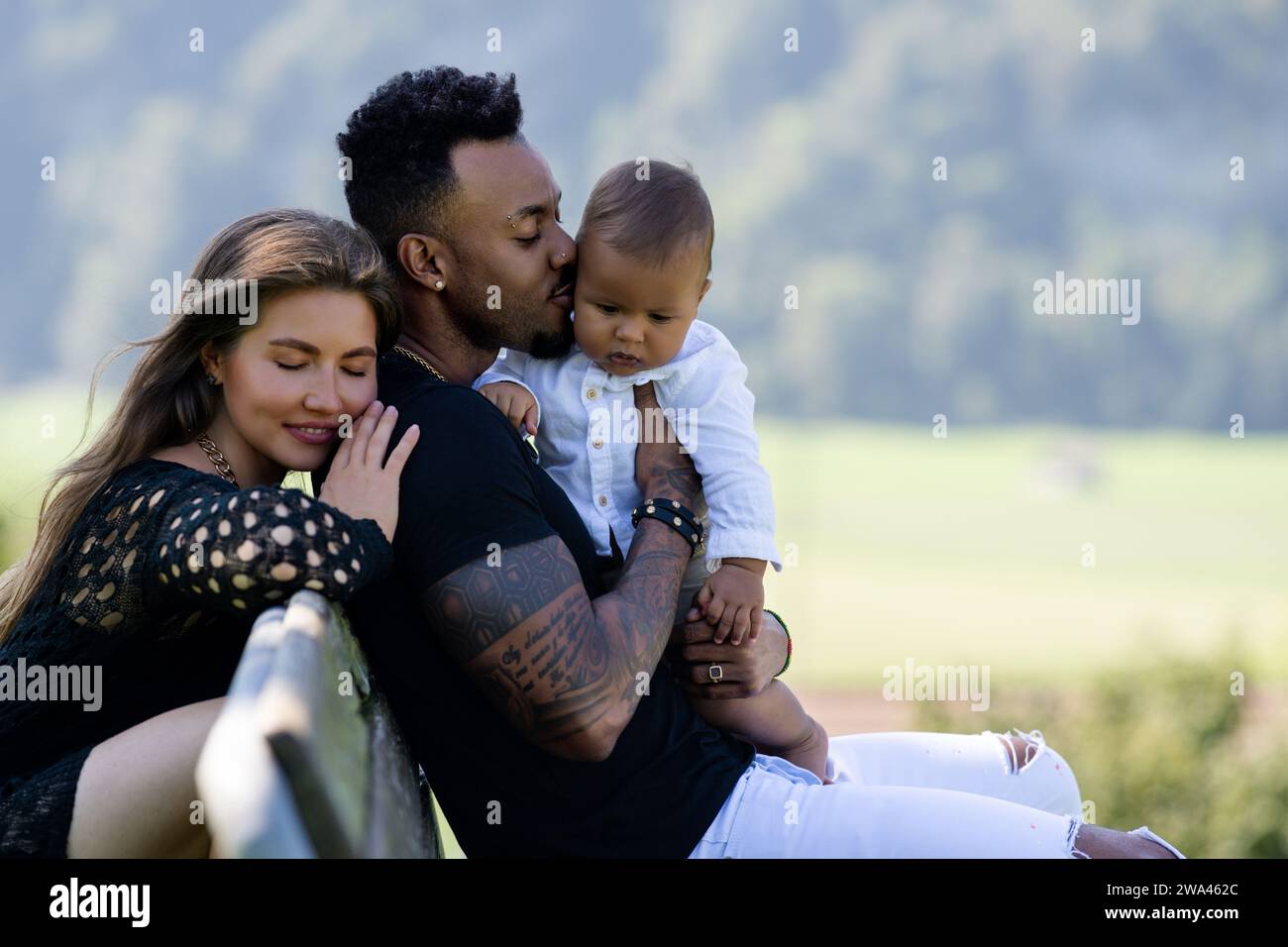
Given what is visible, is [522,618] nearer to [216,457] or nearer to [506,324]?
[216,457]

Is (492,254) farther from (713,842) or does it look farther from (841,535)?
(841,535)

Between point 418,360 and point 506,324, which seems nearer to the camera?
point 418,360

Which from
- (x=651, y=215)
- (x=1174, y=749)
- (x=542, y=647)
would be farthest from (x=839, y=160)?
(x=542, y=647)

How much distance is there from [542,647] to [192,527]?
57 centimetres

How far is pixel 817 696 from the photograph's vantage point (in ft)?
68.6

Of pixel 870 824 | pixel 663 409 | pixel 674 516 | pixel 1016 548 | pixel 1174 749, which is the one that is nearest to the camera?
pixel 870 824

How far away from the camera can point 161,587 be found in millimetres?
2133

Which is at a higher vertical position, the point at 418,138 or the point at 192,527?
the point at 418,138

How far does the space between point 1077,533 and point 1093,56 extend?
97.0 ft

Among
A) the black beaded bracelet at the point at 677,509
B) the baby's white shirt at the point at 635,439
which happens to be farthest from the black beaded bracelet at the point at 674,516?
the baby's white shirt at the point at 635,439

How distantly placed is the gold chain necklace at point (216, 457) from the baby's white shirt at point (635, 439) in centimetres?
63

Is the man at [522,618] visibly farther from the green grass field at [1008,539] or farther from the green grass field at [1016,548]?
the green grass field at [1008,539]

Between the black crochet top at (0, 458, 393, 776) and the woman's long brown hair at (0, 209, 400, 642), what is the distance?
0.30 ft

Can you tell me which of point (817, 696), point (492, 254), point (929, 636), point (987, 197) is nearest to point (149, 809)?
point (492, 254)
